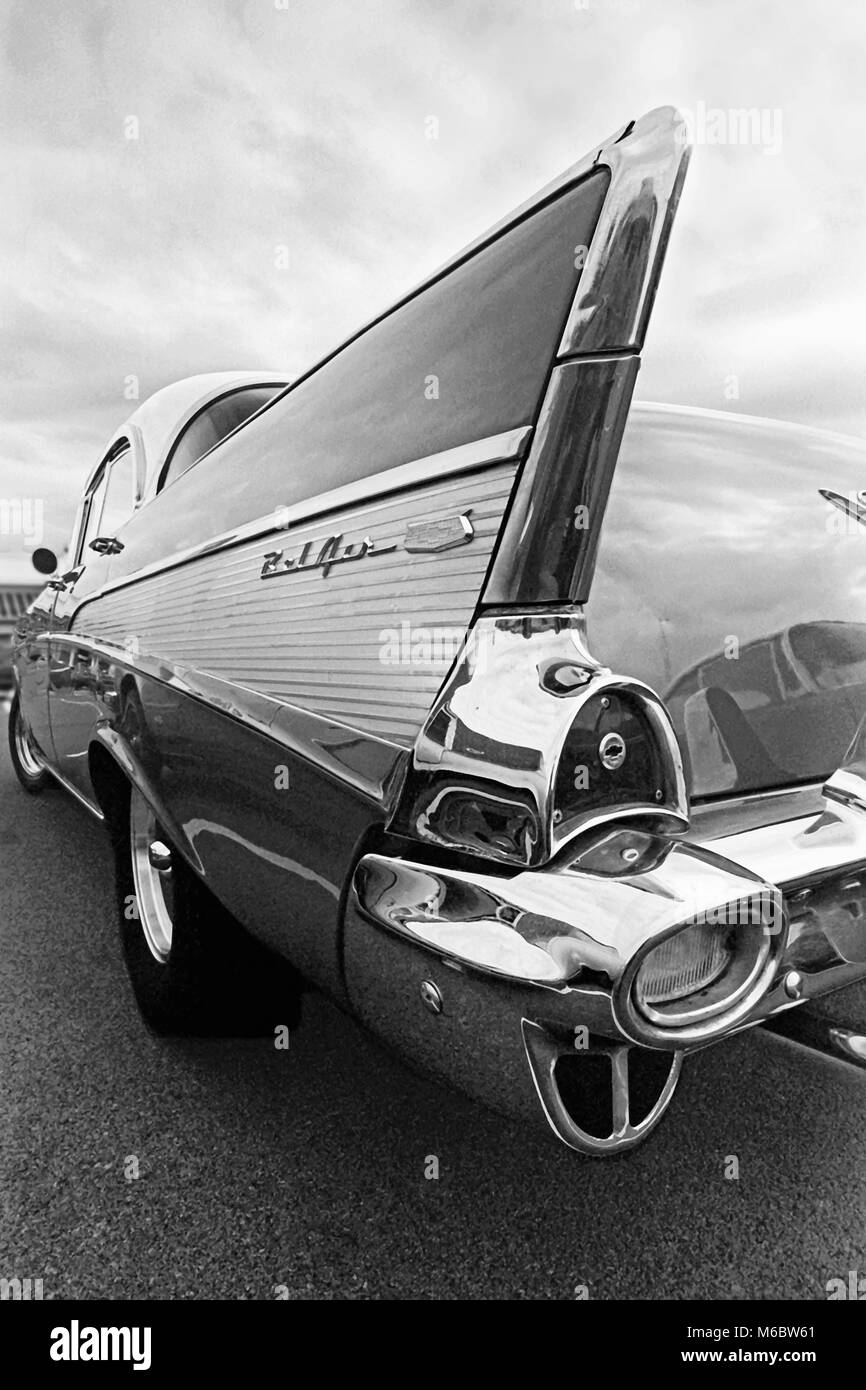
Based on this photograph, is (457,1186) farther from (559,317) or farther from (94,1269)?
(559,317)

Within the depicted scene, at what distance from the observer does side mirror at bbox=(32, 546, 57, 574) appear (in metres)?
4.73

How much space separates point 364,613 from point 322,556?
19 centimetres

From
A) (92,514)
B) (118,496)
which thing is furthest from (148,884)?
(92,514)

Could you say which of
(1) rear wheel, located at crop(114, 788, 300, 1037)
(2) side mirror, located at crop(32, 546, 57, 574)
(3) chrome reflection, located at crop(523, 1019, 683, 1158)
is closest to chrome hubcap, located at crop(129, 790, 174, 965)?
(1) rear wheel, located at crop(114, 788, 300, 1037)

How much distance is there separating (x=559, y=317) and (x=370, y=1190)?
1610 mm

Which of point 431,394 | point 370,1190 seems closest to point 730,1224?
point 370,1190

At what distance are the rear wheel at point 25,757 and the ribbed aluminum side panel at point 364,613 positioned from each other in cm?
343

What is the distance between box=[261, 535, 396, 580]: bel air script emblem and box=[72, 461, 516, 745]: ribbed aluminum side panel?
0.01 metres

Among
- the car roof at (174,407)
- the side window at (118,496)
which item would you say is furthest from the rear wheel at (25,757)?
the car roof at (174,407)

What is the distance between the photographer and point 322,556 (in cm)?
144

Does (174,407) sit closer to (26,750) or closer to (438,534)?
(438,534)

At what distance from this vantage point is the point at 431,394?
4.42 ft

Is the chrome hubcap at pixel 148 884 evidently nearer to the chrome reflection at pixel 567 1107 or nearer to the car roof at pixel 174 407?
the car roof at pixel 174 407

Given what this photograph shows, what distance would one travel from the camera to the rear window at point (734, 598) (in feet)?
4.40
